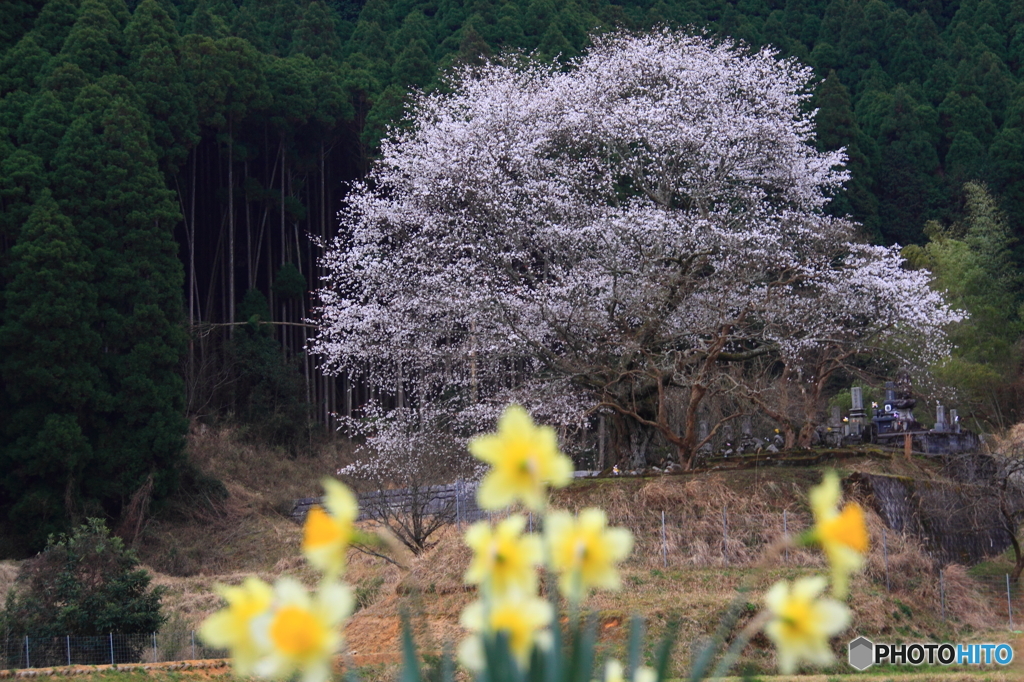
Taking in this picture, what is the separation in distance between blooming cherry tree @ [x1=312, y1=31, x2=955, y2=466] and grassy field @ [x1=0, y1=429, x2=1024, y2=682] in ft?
4.95

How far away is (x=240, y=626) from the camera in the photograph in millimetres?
1296

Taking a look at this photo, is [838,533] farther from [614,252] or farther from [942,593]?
[614,252]

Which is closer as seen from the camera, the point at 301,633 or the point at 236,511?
the point at 301,633

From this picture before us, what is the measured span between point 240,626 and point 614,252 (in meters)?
13.7

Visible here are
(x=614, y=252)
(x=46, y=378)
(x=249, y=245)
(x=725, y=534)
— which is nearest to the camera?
(x=725, y=534)

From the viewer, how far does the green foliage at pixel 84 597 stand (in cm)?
1087

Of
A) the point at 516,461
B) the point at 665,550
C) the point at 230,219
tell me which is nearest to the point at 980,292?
the point at 665,550

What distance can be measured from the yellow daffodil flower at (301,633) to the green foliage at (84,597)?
35.0ft

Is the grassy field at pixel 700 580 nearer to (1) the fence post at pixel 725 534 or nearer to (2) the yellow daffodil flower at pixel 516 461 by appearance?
(1) the fence post at pixel 725 534

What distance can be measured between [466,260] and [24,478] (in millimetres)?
8812

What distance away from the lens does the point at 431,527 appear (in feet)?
44.1

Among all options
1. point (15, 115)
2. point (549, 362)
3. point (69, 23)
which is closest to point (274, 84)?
point (69, 23)

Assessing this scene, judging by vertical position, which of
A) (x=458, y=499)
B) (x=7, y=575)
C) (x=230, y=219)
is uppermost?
(x=230, y=219)

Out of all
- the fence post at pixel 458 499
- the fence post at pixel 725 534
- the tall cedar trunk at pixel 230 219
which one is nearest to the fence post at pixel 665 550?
the fence post at pixel 725 534
